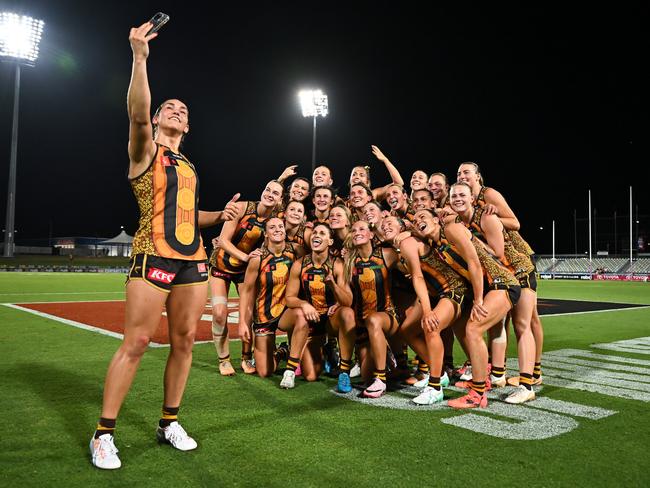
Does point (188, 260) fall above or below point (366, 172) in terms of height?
below

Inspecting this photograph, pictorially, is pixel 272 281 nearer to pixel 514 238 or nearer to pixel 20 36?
pixel 514 238

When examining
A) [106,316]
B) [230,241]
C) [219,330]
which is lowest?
[106,316]

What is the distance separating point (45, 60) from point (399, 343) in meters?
45.4

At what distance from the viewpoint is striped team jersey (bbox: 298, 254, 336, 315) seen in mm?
5785

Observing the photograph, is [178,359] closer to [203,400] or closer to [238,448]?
[238,448]

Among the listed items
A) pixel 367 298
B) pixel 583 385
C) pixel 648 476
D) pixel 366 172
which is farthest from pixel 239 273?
pixel 648 476

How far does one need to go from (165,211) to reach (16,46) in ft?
140

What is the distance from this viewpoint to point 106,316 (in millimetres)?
11398

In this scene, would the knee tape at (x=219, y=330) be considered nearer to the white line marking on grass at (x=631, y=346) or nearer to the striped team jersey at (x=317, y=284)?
the striped team jersey at (x=317, y=284)

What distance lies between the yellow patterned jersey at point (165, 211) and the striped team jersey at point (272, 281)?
8.61ft

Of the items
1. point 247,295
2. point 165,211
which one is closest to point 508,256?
point 247,295

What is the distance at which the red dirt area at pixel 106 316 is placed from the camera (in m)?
9.05

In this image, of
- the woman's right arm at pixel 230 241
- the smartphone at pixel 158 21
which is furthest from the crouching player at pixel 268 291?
the smartphone at pixel 158 21

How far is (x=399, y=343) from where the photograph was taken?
573 centimetres
